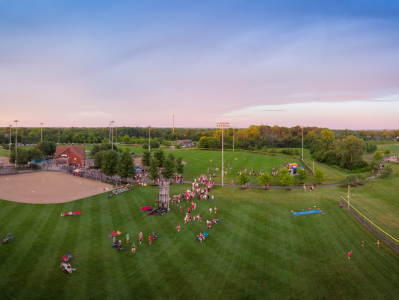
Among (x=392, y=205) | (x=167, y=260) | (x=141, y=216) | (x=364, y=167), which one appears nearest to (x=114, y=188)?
(x=141, y=216)

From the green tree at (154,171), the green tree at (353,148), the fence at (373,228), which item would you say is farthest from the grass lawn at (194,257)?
the green tree at (353,148)

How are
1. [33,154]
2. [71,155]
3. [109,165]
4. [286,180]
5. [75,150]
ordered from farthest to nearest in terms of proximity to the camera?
[71,155] → [75,150] → [33,154] → [109,165] → [286,180]

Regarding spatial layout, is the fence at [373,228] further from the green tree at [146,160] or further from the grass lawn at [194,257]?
the green tree at [146,160]

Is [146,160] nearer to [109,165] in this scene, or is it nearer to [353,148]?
[109,165]

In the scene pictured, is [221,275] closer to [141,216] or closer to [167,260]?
[167,260]

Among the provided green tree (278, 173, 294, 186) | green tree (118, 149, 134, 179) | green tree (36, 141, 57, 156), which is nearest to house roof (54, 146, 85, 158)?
green tree (36, 141, 57, 156)

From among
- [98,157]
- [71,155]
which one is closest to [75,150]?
[71,155]

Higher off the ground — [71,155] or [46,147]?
[46,147]
